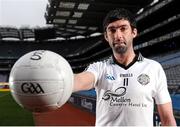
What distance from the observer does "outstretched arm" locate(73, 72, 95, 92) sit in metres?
2.71

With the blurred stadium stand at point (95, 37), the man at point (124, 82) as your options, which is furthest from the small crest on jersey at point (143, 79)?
the blurred stadium stand at point (95, 37)

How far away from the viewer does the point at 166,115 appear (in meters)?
3.03

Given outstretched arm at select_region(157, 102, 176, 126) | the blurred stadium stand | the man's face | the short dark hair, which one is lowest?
outstretched arm at select_region(157, 102, 176, 126)

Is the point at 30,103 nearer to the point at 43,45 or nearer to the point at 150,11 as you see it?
the point at 150,11

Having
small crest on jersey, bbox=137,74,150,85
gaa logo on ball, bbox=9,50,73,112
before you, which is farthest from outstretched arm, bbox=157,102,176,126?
gaa logo on ball, bbox=9,50,73,112

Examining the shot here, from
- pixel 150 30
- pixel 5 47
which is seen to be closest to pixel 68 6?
pixel 150 30

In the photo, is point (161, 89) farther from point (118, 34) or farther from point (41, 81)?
point (41, 81)

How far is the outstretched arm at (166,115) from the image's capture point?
301cm

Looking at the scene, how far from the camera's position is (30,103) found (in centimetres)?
238

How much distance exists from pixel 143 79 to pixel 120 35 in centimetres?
41

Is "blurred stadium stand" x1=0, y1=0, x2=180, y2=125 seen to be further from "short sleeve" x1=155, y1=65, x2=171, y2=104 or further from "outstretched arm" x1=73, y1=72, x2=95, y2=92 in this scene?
"outstretched arm" x1=73, y1=72, x2=95, y2=92

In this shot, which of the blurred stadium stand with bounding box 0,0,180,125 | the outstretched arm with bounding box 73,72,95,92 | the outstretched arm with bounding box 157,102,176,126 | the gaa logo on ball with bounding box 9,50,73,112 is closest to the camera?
the gaa logo on ball with bounding box 9,50,73,112

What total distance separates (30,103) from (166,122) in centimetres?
126

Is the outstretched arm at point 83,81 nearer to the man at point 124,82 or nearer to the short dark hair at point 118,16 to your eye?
the man at point 124,82
